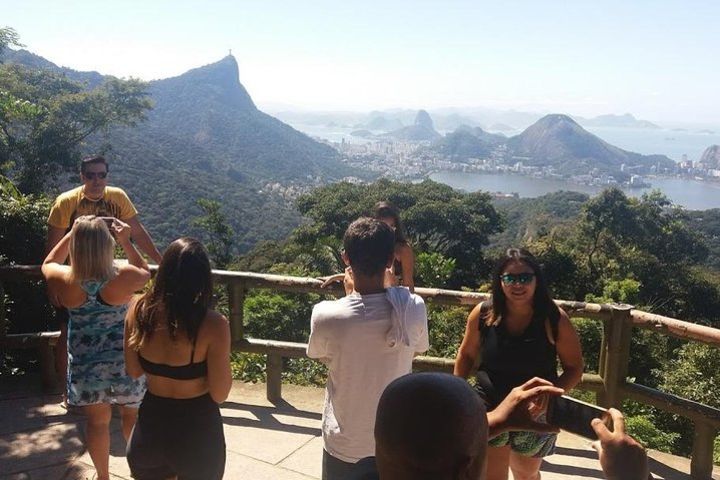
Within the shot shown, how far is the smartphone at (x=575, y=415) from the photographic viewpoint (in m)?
1.06

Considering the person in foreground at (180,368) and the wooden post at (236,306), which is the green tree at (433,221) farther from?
the person in foreground at (180,368)

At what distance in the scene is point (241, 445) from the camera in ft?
11.3

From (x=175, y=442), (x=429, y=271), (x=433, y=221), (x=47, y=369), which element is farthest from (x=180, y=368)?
(x=433, y=221)

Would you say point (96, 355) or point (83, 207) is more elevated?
point (83, 207)

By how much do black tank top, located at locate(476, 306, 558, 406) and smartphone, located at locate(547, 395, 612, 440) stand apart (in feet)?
3.67

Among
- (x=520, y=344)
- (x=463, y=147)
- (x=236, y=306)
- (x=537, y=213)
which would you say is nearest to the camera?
(x=520, y=344)

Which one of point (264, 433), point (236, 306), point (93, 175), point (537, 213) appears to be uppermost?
point (93, 175)

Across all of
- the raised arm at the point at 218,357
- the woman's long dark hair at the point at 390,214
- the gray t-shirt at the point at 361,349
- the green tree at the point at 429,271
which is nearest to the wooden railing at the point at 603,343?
the woman's long dark hair at the point at 390,214

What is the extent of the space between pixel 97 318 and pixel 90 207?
1.12m

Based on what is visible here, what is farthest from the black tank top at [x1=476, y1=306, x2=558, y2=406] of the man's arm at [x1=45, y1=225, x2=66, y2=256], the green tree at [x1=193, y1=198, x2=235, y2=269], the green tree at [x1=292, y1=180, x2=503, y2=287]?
the green tree at [x1=193, y1=198, x2=235, y2=269]

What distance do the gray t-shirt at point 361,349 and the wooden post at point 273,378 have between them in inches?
79.1

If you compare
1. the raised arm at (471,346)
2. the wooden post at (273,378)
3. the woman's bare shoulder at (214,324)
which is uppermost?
the woman's bare shoulder at (214,324)

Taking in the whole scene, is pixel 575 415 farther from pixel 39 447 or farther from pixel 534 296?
pixel 39 447

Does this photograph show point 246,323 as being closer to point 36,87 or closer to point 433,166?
point 36,87
